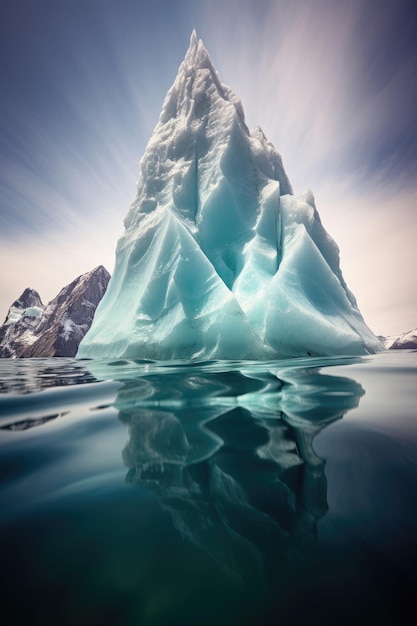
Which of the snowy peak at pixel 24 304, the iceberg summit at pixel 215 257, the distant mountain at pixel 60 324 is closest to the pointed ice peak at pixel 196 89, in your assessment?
the iceberg summit at pixel 215 257

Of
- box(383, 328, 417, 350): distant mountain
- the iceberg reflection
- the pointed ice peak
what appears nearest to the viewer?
the iceberg reflection

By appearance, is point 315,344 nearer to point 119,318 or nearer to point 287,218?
point 287,218

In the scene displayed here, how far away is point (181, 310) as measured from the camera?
20.2 feet

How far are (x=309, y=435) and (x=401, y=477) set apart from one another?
0.43 m

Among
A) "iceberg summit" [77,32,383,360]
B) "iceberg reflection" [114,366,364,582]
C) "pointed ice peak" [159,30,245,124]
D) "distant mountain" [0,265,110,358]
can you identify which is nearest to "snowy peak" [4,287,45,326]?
"distant mountain" [0,265,110,358]

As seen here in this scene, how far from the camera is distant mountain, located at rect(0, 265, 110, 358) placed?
70.7 meters

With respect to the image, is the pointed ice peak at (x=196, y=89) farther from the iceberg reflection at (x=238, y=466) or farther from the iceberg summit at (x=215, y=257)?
the iceberg reflection at (x=238, y=466)

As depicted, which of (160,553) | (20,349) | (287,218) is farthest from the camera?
(20,349)

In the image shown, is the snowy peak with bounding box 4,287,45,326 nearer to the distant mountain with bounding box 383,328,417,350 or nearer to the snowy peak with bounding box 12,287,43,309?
the snowy peak with bounding box 12,287,43,309

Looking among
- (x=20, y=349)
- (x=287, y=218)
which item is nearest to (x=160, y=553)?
(x=287, y=218)

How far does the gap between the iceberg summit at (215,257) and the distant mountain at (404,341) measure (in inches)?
2330

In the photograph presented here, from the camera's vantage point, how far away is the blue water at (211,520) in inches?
21.4

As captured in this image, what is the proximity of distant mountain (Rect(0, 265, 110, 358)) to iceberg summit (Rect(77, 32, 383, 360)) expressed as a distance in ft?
226

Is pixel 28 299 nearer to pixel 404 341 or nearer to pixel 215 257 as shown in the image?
pixel 404 341
